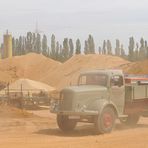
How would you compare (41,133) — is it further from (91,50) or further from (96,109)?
(91,50)

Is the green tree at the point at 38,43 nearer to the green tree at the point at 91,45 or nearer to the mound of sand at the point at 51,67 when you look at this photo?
the green tree at the point at 91,45

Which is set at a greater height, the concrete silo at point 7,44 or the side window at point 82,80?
the concrete silo at point 7,44

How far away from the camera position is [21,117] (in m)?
27.8

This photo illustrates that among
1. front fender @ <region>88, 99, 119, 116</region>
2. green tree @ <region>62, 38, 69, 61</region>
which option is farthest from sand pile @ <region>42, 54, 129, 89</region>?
front fender @ <region>88, 99, 119, 116</region>

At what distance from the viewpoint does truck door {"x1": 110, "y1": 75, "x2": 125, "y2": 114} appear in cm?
2089

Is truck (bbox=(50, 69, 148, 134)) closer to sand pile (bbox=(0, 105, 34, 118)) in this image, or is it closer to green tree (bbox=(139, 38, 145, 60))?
sand pile (bbox=(0, 105, 34, 118))

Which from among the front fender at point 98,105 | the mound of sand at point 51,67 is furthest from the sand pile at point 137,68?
the front fender at point 98,105

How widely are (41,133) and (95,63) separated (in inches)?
2415

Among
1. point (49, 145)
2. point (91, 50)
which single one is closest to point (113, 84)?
point (49, 145)

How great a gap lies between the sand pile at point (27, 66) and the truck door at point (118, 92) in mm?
71227

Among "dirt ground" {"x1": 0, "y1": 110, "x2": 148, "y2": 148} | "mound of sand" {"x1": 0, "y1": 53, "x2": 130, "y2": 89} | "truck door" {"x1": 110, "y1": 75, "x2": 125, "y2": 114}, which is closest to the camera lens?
"dirt ground" {"x1": 0, "y1": 110, "x2": 148, "y2": 148}

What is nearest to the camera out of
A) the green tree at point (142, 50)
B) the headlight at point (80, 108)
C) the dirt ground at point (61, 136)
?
the dirt ground at point (61, 136)

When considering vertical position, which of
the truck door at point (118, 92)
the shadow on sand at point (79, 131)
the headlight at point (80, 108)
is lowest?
the shadow on sand at point (79, 131)

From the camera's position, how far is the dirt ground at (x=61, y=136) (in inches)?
647
